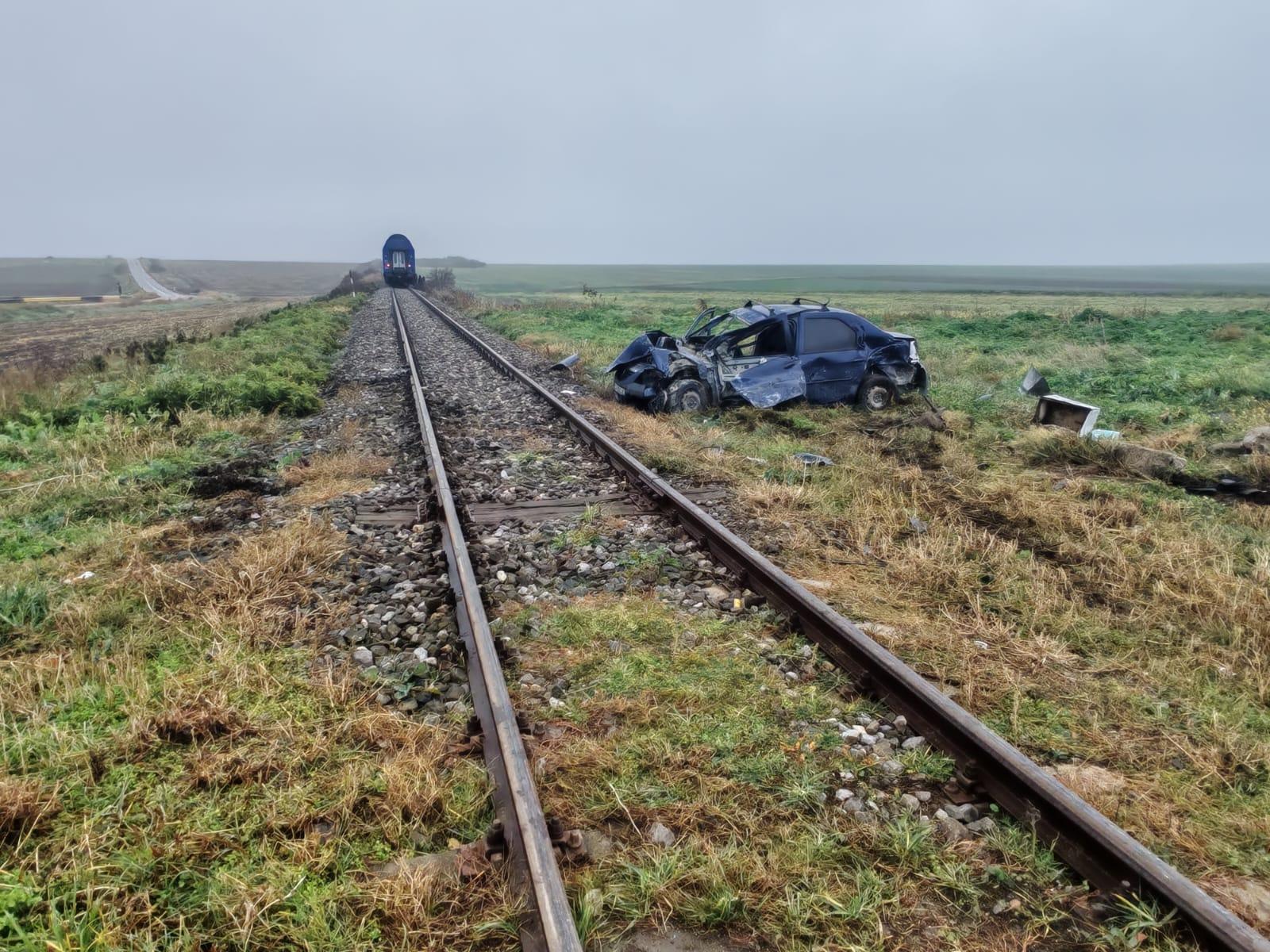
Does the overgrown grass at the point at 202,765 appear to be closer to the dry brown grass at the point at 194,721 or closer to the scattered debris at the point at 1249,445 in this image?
the dry brown grass at the point at 194,721

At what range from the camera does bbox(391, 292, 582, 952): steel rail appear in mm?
2154

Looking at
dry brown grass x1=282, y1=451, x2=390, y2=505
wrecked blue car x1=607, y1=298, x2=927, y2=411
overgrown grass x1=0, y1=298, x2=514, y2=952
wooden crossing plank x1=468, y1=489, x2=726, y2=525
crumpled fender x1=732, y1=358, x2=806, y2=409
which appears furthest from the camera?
wrecked blue car x1=607, y1=298, x2=927, y2=411

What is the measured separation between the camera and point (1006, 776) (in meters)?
2.85

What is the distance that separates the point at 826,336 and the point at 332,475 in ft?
22.8

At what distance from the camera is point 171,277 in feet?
303

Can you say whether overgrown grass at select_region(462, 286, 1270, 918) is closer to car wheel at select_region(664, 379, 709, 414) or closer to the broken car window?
car wheel at select_region(664, 379, 709, 414)

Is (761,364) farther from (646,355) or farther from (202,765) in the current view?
(202,765)

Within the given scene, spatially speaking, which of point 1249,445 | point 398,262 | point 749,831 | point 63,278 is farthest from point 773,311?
point 63,278

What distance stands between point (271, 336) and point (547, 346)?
6.72 meters

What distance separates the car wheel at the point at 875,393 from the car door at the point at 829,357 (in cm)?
13

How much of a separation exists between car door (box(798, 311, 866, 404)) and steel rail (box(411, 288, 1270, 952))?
Answer: 238 inches

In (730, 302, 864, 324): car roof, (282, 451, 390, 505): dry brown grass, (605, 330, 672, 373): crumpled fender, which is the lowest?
(282, 451, 390, 505): dry brown grass

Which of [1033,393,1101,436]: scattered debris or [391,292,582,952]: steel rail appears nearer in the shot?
[391,292,582,952]: steel rail

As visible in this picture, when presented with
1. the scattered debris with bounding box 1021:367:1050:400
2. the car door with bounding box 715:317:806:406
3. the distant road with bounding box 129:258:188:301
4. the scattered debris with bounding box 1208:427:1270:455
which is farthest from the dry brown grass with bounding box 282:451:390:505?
the distant road with bounding box 129:258:188:301
